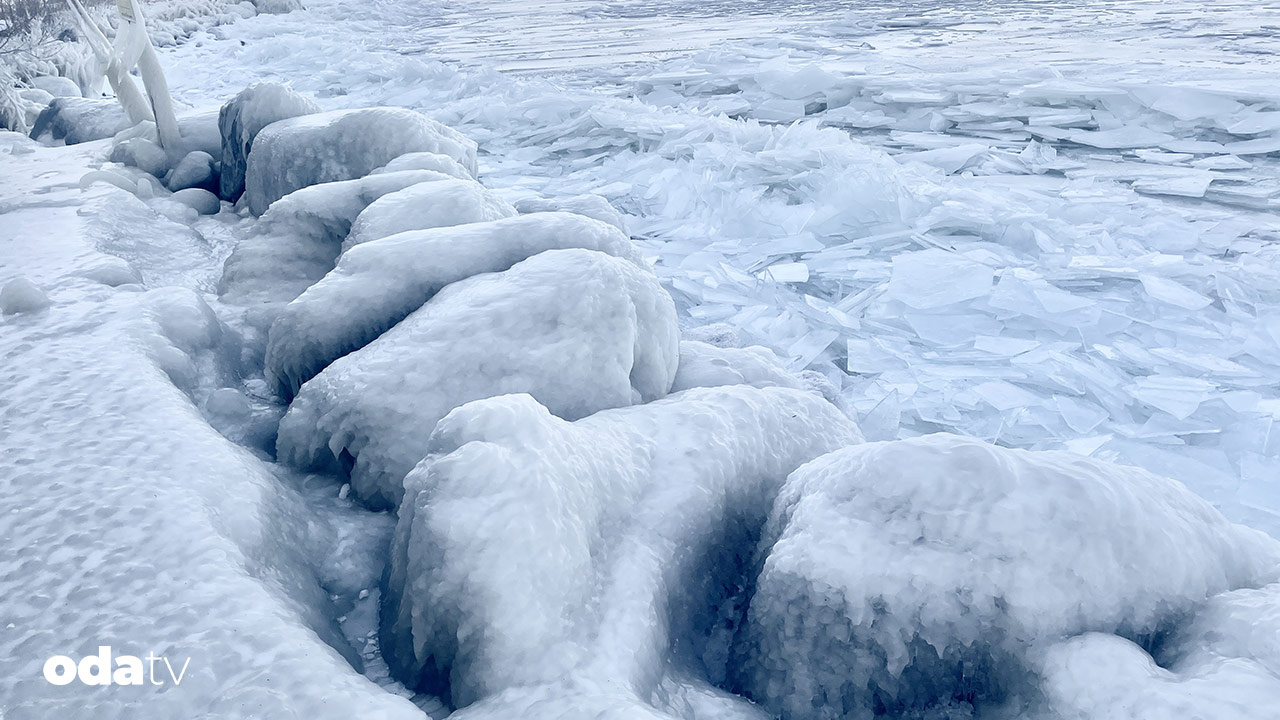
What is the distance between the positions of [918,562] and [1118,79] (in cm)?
719

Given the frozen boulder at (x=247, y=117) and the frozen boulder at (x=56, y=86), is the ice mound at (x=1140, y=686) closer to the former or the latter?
the frozen boulder at (x=247, y=117)

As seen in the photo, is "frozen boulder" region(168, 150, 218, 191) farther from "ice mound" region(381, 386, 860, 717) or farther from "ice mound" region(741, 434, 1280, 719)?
"ice mound" region(741, 434, 1280, 719)

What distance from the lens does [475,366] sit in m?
2.09

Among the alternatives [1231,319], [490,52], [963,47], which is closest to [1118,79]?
[963,47]

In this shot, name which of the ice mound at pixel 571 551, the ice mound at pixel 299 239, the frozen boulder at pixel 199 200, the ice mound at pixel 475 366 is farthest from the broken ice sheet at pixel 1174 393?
the frozen boulder at pixel 199 200

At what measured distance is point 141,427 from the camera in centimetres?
187

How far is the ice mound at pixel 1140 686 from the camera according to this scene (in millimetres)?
1164

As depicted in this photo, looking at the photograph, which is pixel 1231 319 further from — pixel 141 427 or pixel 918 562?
pixel 141 427

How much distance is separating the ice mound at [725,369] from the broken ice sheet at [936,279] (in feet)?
3.56

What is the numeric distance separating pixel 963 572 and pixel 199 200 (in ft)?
15.2

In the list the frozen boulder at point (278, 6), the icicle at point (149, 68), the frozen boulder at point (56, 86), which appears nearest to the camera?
the icicle at point (149, 68)

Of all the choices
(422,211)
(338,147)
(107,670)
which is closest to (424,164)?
(338,147)

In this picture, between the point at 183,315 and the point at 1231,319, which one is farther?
the point at 1231,319

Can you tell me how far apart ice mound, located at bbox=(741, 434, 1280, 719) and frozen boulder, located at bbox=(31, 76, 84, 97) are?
9.64m
